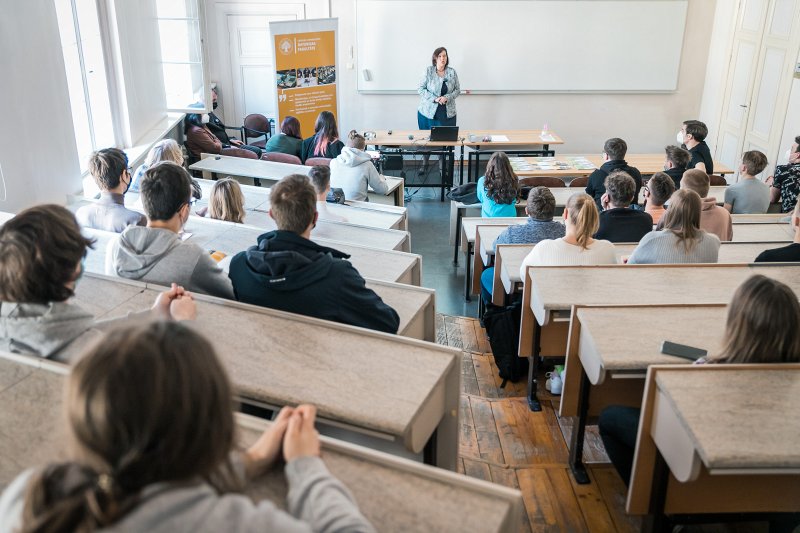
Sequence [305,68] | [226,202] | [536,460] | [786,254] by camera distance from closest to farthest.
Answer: [536,460] → [786,254] → [226,202] → [305,68]

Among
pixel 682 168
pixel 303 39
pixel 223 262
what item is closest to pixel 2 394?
pixel 223 262

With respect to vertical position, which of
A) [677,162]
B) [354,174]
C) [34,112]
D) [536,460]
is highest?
[34,112]

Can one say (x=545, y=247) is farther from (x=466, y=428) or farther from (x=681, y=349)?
(x=681, y=349)

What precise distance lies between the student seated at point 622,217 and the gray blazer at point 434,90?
442 cm

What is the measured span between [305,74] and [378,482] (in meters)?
7.74

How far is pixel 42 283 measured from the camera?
1.82m

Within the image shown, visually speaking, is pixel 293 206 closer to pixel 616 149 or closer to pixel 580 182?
pixel 616 149

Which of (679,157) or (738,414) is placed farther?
(679,157)

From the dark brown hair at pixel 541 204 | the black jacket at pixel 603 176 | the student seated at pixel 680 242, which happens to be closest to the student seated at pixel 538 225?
the dark brown hair at pixel 541 204

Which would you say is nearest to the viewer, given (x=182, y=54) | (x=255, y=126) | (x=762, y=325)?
(x=762, y=325)

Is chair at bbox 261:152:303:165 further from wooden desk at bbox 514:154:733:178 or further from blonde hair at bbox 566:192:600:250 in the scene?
blonde hair at bbox 566:192:600:250

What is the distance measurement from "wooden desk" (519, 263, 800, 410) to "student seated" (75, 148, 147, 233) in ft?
7.04

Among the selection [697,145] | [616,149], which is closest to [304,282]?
[616,149]

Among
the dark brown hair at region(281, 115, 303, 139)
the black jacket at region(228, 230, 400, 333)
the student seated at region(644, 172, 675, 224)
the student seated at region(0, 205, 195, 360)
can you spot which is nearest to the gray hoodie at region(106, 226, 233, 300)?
the black jacket at region(228, 230, 400, 333)
